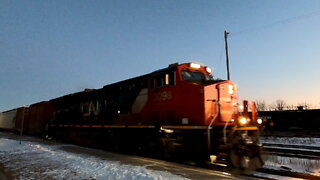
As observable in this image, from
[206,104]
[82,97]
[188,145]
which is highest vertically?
[82,97]

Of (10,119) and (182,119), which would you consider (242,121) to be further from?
(10,119)

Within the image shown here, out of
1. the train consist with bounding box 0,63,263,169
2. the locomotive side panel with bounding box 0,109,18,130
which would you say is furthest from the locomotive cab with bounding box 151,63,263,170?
the locomotive side panel with bounding box 0,109,18,130

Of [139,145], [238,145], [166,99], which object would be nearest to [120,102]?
[139,145]

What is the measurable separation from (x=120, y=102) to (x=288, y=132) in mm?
21869

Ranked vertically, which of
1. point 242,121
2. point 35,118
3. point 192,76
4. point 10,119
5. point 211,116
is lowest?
point 242,121

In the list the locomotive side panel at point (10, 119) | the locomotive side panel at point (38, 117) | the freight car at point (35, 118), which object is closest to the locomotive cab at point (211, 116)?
the freight car at point (35, 118)

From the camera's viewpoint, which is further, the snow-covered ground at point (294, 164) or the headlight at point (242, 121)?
the headlight at point (242, 121)

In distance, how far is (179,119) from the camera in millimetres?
10266

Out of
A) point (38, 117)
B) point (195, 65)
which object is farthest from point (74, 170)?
point (38, 117)

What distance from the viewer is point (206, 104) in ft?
31.4

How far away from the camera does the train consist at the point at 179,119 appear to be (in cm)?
896

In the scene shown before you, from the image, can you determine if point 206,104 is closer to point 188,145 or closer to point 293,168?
point 188,145

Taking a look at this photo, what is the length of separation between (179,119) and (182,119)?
18 cm

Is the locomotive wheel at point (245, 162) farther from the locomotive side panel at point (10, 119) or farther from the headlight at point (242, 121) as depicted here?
the locomotive side panel at point (10, 119)
